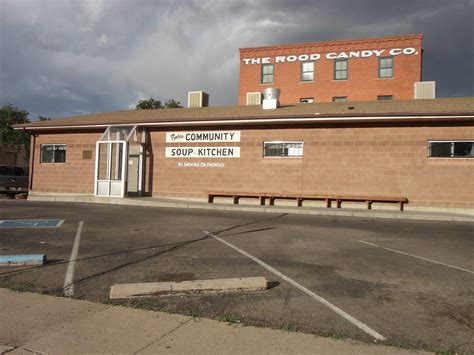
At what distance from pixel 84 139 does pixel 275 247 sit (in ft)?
51.3

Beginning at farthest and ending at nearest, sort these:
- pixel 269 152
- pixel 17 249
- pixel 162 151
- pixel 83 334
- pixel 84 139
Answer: pixel 84 139
pixel 162 151
pixel 269 152
pixel 17 249
pixel 83 334

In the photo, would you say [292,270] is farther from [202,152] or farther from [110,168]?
[110,168]

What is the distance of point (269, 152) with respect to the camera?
1881cm

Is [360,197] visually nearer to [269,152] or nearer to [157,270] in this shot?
[269,152]

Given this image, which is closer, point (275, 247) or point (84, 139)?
point (275, 247)

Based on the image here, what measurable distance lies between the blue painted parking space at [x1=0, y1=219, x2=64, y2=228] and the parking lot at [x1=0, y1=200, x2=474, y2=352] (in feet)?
1.26

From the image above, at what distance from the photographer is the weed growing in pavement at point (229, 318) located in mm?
4745

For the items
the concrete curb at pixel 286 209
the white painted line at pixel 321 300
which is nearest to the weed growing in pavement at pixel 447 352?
the white painted line at pixel 321 300

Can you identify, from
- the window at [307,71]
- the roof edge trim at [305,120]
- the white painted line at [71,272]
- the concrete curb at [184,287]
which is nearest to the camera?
the concrete curb at [184,287]

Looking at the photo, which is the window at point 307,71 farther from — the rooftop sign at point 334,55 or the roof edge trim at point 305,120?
the roof edge trim at point 305,120

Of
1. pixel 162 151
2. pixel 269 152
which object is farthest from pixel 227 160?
pixel 162 151

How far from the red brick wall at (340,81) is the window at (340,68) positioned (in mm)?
297

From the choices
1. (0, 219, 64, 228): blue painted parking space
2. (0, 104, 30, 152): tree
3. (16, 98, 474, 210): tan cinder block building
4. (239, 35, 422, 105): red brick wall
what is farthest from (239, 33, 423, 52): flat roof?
(0, 104, 30, 152): tree

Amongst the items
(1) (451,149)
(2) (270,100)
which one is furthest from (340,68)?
(1) (451,149)
